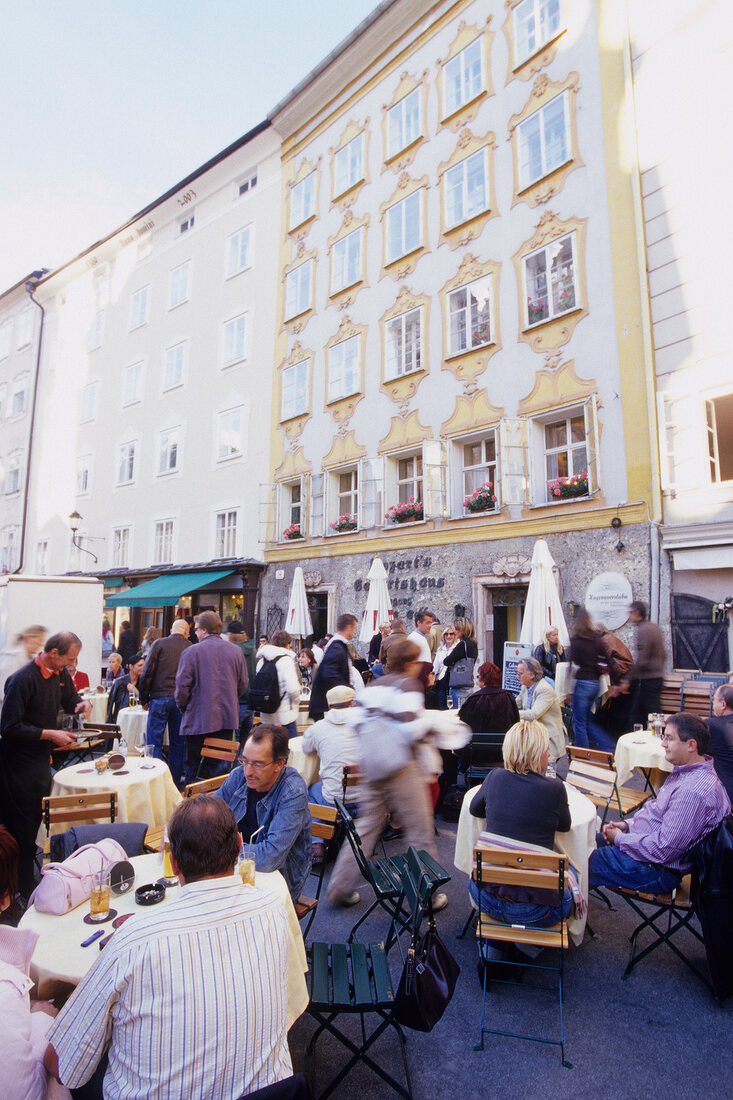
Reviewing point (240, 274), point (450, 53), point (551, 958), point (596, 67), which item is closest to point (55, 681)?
point (551, 958)

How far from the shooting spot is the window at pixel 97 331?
1047 inches

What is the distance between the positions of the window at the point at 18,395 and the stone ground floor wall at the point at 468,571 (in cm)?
2143

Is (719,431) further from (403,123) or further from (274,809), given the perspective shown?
(274,809)

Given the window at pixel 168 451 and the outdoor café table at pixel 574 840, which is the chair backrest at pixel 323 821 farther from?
the window at pixel 168 451

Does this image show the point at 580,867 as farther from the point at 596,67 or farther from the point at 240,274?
the point at 240,274

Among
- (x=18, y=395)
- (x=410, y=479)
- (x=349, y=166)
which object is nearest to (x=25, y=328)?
(x=18, y=395)

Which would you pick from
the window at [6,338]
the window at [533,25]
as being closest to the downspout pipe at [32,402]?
the window at [6,338]

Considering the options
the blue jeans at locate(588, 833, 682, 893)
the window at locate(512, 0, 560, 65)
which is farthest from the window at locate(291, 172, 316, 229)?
the blue jeans at locate(588, 833, 682, 893)

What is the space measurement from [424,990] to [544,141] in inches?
595

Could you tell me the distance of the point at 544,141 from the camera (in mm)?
12898

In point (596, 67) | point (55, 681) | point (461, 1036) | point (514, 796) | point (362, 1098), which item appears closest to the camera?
point (362, 1098)

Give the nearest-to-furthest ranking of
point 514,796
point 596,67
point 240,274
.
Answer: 1. point 514,796
2. point 596,67
3. point 240,274

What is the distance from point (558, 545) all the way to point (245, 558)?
9.65 metres

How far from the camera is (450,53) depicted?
591 inches
